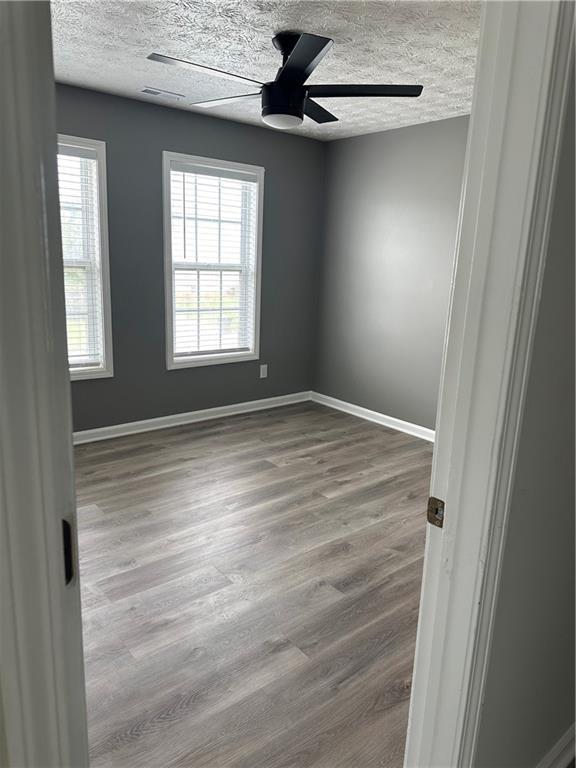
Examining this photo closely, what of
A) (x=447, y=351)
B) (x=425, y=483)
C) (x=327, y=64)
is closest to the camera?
(x=447, y=351)

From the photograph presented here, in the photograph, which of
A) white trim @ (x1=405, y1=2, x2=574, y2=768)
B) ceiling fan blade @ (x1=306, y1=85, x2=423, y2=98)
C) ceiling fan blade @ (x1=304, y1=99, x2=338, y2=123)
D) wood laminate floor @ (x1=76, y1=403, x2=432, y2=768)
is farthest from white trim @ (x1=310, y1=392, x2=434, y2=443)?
white trim @ (x1=405, y1=2, x2=574, y2=768)

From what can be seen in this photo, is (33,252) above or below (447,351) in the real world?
above

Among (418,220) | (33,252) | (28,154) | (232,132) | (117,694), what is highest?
(232,132)

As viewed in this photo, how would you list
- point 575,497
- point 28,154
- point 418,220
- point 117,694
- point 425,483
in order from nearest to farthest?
point 28,154
point 575,497
point 117,694
point 425,483
point 418,220

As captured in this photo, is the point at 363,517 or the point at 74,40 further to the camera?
the point at 363,517

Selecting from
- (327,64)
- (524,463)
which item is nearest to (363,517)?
(524,463)

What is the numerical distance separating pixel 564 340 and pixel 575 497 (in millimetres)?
460

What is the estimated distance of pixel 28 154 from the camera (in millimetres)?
573

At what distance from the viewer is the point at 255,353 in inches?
205

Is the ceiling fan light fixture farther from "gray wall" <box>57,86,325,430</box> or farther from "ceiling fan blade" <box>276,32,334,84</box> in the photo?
"gray wall" <box>57,86,325,430</box>

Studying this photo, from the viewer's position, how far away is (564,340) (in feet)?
3.80

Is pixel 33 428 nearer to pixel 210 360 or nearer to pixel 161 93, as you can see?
pixel 161 93

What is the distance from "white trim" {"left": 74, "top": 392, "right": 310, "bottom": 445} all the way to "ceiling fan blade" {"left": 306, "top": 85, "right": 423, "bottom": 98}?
115 inches

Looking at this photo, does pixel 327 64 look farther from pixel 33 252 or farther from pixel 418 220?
pixel 33 252
